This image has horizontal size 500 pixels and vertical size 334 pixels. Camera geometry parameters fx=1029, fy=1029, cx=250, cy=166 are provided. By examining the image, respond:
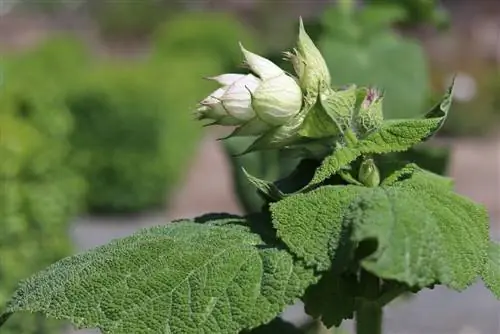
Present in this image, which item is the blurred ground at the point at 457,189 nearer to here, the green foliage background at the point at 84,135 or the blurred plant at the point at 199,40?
the green foliage background at the point at 84,135

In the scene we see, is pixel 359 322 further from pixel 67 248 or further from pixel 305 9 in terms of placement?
pixel 305 9

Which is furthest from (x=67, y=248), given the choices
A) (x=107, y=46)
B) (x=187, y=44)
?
(x=107, y=46)

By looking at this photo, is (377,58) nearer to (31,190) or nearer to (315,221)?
(315,221)

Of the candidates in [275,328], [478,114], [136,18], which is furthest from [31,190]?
[136,18]

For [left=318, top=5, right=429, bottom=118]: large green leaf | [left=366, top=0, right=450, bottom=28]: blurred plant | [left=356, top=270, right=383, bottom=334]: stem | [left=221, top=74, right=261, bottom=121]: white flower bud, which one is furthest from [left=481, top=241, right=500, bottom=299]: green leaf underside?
[left=366, top=0, right=450, bottom=28]: blurred plant

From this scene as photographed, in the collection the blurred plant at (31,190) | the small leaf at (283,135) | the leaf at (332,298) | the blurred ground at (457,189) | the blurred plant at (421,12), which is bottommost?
the blurred ground at (457,189)

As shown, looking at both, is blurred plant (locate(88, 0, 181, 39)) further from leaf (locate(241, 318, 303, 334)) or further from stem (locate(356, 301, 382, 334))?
stem (locate(356, 301, 382, 334))

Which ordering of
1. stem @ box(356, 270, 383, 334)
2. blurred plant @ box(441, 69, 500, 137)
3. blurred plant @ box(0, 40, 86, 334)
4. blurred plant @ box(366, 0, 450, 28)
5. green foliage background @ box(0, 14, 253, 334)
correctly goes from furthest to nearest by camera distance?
blurred plant @ box(441, 69, 500, 137) → green foliage background @ box(0, 14, 253, 334) → blurred plant @ box(0, 40, 86, 334) → blurred plant @ box(366, 0, 450, 28) → stem @ box(356, 270, 383, 334)

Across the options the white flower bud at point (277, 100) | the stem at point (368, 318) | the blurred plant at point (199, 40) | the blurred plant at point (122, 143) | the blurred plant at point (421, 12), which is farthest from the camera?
the blurred plant at point (199, 40)

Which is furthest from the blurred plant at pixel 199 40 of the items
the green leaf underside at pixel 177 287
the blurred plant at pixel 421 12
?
the green leaf underside at pixel 177 287
